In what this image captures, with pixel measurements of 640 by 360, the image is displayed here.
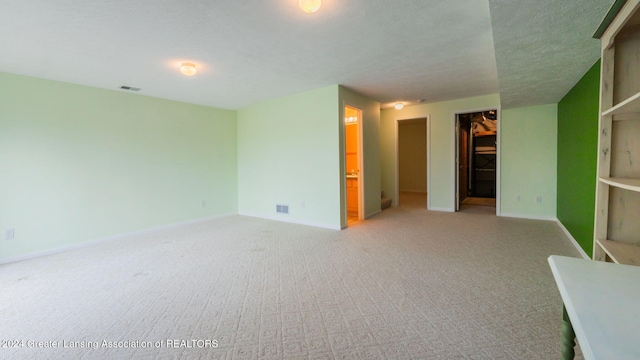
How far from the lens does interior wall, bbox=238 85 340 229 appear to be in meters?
4.42

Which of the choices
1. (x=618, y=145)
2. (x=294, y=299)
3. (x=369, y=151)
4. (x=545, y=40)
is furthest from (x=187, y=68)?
(x=618, y=145)

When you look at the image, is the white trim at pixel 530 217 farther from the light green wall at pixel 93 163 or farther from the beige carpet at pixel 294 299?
the light green wall at pixel 93 163

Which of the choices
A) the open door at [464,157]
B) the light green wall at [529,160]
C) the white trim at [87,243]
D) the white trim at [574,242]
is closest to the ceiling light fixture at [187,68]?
the white trim at [87,243]

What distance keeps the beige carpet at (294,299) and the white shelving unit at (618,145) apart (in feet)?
2.23

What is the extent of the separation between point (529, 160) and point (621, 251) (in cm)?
417

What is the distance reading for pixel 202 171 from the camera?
17.6 feet

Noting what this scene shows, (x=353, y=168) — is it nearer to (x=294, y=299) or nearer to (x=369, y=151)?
(x=369, y=151)

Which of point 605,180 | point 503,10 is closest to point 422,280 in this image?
point 605,180

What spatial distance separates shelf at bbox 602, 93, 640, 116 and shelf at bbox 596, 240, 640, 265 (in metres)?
0.78

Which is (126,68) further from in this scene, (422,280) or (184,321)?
(422,280)

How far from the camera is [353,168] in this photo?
6.05 metres

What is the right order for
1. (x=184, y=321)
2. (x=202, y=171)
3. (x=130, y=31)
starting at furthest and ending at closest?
(x=202, y=171)
(x=130, y=31)
(x=184, y=321)

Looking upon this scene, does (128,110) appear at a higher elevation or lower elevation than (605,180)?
higher

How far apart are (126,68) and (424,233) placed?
4.61 meters
